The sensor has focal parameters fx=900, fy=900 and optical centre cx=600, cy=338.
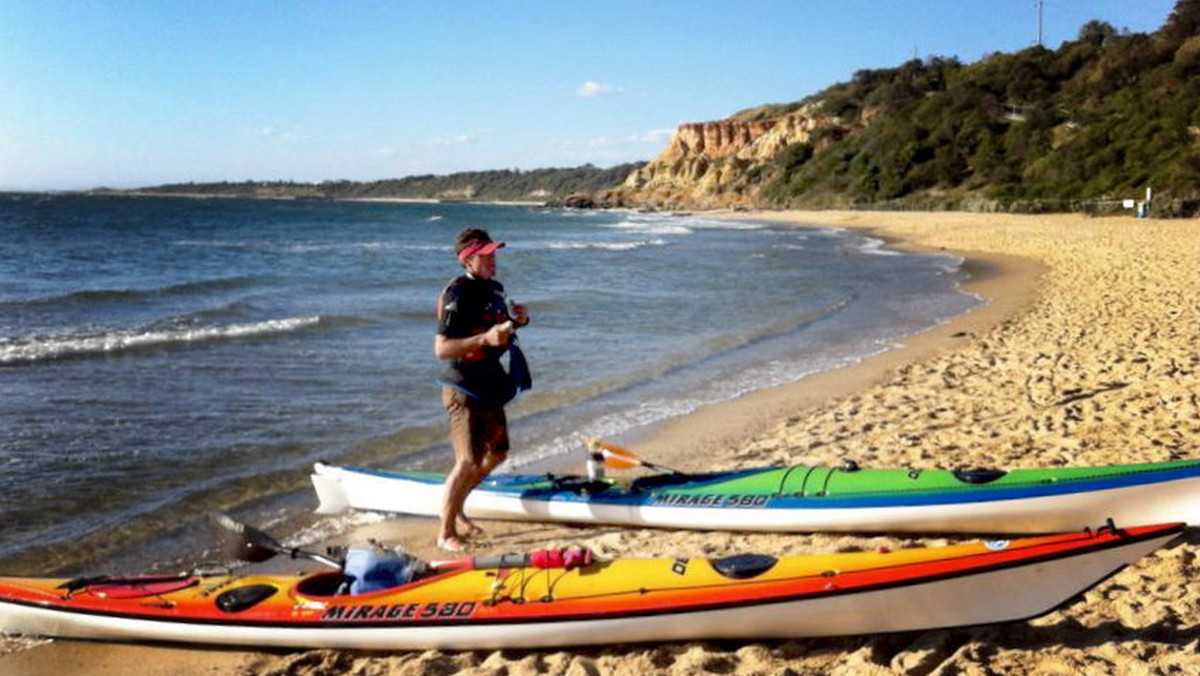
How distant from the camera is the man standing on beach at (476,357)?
179 inches

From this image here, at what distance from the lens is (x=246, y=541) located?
4289 millimetres

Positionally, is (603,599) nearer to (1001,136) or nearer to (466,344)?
(466,344)

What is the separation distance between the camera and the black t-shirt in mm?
4559

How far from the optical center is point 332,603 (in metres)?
3.77

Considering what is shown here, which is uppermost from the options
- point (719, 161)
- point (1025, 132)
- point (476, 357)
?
point (719, 161)

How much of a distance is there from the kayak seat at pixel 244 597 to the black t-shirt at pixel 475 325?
4.46ft

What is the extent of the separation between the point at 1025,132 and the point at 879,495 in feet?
179

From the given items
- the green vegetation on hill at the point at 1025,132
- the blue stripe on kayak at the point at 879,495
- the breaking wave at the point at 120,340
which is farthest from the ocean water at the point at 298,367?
the green vegetation on hill at the point at 1025,132

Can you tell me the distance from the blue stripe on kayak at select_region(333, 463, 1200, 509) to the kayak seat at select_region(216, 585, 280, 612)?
1.83 m

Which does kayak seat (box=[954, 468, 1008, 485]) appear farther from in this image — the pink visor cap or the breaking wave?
the breaking wave

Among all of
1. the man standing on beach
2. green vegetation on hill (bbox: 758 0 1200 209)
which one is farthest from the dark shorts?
green vegetation on hill (bbox: 758 0 1200 209)

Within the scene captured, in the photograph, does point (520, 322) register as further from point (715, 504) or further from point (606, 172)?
point (606, 172)

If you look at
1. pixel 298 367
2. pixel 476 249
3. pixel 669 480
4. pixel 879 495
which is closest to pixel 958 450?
pixel 879 495

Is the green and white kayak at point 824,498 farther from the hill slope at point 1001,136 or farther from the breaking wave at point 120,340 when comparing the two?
the hill slope at point 1001,136
